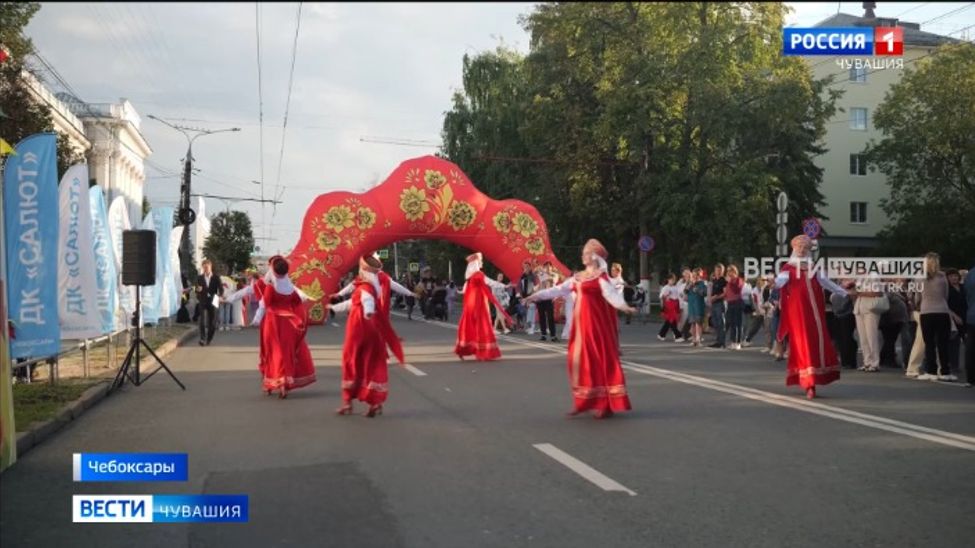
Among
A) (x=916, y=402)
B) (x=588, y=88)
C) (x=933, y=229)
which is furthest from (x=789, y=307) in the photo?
(x=933, y=229)

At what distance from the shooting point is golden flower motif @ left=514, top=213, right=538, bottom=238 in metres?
32.0

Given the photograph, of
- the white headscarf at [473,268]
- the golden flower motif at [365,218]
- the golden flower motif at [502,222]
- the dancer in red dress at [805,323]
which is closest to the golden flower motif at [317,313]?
the golden flower motif at [365,218]

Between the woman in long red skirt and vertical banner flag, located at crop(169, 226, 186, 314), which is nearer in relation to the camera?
the woman in long red skirt

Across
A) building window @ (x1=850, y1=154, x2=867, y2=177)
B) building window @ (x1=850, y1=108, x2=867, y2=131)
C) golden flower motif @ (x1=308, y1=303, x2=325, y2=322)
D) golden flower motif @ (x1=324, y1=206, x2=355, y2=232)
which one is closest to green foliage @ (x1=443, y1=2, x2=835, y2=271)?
golden flower motif @ (x1=324, y1=206, x2=355, y2=232)

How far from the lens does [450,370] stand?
15367 mm

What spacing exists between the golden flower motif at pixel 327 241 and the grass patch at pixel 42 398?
16.7 meters

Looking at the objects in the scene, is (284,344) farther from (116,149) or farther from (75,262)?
(116,149)

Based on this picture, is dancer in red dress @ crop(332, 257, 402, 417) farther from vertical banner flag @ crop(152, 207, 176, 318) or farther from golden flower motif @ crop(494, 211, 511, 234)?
golden flower motif @ crop(494, 211, 511, 234)

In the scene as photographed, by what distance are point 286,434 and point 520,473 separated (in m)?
2.90

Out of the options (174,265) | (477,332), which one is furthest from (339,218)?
(477,332)

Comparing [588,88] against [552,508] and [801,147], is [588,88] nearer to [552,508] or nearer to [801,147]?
[801,147]

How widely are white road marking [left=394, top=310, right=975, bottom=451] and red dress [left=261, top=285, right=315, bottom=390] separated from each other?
17.4 feet

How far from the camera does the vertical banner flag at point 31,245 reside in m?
11.2

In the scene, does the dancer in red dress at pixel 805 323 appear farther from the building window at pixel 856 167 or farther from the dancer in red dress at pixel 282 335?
the building window at pixel 856 167
